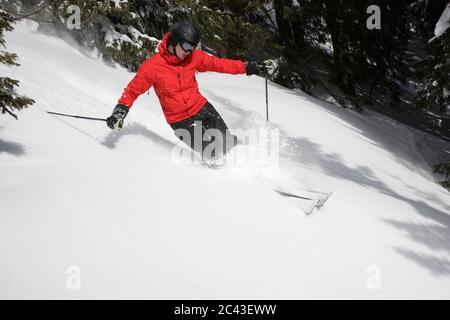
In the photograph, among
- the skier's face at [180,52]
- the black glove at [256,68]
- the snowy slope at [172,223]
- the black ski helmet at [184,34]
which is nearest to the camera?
the snowy slope at [172,223]

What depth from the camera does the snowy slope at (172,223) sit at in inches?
121

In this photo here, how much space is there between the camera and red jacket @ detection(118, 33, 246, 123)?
4.86 metres

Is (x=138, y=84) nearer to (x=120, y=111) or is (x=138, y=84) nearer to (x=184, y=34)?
(x=120, y=111)

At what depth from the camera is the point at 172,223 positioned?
3.76 metres

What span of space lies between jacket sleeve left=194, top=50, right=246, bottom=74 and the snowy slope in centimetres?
131

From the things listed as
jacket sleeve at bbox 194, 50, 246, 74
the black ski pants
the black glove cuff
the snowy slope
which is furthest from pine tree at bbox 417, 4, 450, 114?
the black glove cuff


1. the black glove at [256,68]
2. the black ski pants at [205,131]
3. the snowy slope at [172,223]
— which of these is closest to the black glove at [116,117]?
the snowy slope at [172,223]

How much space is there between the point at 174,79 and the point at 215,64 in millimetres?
699

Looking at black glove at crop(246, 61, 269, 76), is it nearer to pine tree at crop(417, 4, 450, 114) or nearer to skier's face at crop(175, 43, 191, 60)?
skier's face at crop(175, 43, 191, 60)

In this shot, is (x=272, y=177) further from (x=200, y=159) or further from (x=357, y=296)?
(x=357, y=296)

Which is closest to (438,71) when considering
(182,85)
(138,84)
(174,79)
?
(182,85)

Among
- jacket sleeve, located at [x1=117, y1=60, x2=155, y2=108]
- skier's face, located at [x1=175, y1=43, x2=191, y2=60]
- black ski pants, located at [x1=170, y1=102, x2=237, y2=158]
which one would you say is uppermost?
skier's face, located at [x1=175, y1=43, x2=191, y2=60]

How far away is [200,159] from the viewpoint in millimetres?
5719

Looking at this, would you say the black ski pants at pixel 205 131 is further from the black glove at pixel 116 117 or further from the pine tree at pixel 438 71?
the pine tree at pixel 438 71
